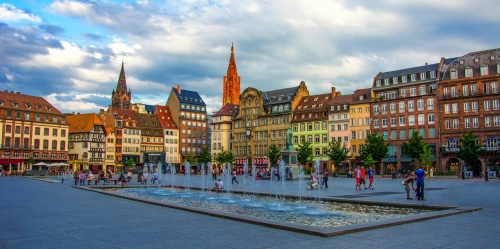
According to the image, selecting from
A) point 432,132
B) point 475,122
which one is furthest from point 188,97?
point 475,122

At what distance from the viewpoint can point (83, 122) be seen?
9975 centimetres

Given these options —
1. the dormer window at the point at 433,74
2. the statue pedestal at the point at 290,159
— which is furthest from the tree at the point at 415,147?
the statue pedestal at the point at 290,159

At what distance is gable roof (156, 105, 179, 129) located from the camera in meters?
114

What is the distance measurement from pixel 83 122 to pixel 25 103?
15.0m

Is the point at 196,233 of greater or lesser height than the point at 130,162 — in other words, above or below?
below

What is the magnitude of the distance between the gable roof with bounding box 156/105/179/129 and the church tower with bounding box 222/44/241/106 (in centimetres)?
5016

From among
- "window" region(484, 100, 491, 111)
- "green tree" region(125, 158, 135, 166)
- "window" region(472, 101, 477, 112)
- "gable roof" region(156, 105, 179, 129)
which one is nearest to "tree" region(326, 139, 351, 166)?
"window" region(472, 101, 477, 112)

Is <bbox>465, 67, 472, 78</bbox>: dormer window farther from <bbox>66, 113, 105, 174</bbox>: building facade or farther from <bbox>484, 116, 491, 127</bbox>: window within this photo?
<bbox>66, 113, 105, 174</bbox>: building facade

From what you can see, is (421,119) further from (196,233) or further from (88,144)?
(196,233)

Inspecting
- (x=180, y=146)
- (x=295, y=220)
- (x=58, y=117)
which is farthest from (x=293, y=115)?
(x=295, y=220)

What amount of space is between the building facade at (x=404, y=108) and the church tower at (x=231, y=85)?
8989cm

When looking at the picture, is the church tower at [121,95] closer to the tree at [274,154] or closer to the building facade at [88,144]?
the building facade at [88,144]

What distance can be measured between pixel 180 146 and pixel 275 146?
3595 centimetres

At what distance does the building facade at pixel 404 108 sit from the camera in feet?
239
